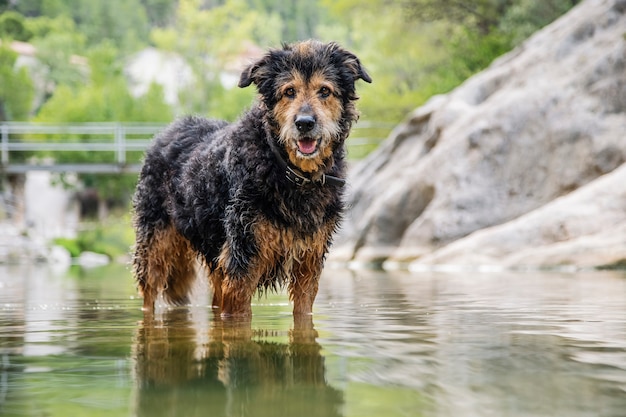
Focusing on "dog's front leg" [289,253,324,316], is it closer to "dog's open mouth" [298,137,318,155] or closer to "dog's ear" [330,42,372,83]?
"dog's open mouth" [298,137,318,155]

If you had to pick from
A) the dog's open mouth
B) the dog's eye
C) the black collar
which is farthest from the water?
the dog's eye

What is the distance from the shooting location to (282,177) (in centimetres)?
660

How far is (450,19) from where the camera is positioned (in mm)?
37281

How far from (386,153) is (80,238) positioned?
13.8 metres

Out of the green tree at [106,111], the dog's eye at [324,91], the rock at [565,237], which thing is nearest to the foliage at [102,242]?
the green tree at [106,111]

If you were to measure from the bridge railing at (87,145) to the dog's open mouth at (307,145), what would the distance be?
976 cm

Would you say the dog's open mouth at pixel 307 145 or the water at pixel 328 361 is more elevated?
the dog's open mouth at pixel 307 145

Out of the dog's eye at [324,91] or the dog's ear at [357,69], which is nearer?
the dog's eye at [324,91]

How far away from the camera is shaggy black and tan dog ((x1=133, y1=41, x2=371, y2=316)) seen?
6520 mm

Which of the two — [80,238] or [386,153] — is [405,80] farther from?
[386,153]

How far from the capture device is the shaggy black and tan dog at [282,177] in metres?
6.52

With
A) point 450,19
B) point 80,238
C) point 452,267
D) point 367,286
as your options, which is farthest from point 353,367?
point 450,19

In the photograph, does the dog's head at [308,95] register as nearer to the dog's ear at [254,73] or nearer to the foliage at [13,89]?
the dog's ear at [254,73]

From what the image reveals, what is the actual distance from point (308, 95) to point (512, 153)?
12.8m
